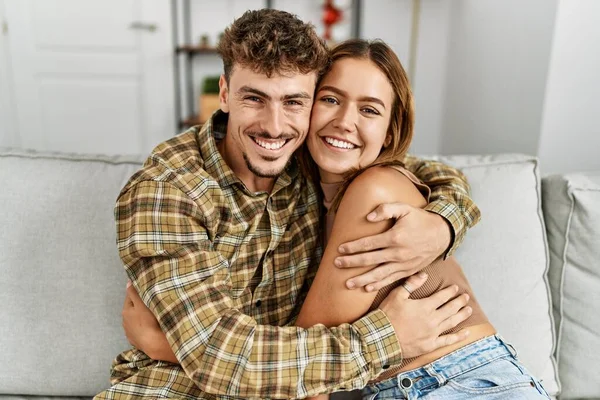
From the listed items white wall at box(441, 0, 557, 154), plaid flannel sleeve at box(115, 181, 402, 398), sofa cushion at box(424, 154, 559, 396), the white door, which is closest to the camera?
plaid flannel sleeve at box(115, 181, 402, 398)

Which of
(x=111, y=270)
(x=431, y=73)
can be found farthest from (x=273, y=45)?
(x=431, y=73)

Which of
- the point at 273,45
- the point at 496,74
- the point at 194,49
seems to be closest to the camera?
the point at 273,45

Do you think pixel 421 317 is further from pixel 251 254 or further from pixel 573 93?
pixel 573 93

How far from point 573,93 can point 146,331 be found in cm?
173

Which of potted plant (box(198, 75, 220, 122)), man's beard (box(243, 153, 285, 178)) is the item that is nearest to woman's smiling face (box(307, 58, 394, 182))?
man's beard (box(243, 153, 285, 178))

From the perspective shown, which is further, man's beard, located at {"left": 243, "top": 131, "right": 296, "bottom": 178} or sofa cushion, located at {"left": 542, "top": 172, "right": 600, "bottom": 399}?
sofa cushion, located at {"left": 542, "top": 172, "right": 600, "bottom": 399}

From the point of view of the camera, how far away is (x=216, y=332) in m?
0.96

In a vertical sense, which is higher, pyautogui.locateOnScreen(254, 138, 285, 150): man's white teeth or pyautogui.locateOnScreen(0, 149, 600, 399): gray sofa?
pyautogui.locateOnScreen(254, 138, 285, 150): man's white teeth

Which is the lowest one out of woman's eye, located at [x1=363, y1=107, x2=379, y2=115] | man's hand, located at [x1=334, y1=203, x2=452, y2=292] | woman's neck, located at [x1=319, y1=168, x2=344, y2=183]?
man's hand, located at [x1=334, y1=203, x2=452, y2=292]

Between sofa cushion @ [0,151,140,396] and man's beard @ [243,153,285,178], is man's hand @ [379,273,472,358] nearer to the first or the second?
man's beard @ [243,153,285,178]

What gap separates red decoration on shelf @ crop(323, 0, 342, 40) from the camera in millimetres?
3484

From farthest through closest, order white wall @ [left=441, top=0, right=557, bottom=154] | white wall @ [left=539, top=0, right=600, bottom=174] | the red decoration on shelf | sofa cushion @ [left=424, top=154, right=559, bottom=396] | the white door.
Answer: the red decoration on shelf, the white door, white wall @ [left=441, top=0, right=557, bottom=154], white wall @ [left=539, top=0, right=600, bottom=174], sofa cushion @ [left=424, top=154, right=559, bottom=396]

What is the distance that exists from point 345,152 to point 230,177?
27 cm

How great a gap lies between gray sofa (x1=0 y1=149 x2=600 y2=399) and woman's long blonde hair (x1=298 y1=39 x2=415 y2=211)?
0.33 meters
